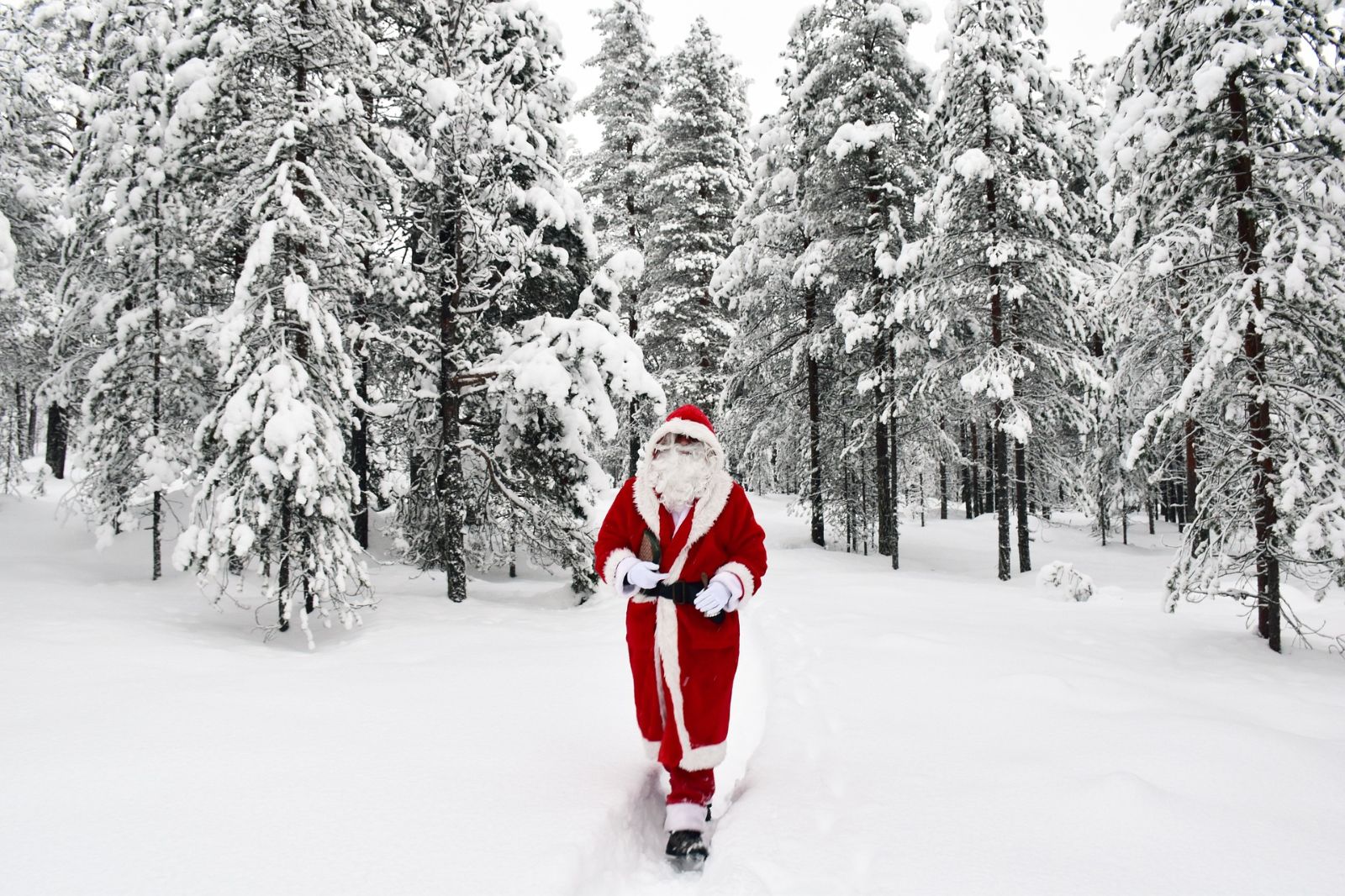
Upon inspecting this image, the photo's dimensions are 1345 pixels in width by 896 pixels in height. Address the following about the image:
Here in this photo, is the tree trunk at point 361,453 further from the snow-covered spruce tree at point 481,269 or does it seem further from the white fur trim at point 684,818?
the white fur trim at point 684,818

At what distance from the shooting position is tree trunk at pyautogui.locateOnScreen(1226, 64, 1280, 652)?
8.05 meters

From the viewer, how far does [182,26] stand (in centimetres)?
961

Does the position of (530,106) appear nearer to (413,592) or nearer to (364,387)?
(364,387)

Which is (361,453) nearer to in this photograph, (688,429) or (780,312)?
(780,312)

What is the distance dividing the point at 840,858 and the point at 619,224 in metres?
25.2

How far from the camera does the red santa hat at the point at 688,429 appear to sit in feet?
13.2

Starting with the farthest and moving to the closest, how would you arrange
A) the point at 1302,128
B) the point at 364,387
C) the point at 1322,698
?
the point at 364,387, the point at 1302,128, the point at 1322,698

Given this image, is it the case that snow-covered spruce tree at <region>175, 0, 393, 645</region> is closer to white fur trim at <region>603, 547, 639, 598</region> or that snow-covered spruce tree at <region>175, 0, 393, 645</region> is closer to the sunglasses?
white fur trim at <region>603, 547, 639, 598</region>

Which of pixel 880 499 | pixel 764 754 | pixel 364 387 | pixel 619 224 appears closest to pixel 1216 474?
pixel 764 754

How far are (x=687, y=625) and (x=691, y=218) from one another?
21349mm

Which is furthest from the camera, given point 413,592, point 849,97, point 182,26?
point 849,97

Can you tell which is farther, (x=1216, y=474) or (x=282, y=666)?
(x=1216, y=474)

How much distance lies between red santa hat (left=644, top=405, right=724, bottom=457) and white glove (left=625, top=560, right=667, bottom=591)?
2.44ft

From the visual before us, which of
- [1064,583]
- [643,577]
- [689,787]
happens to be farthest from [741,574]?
[1064,583]
